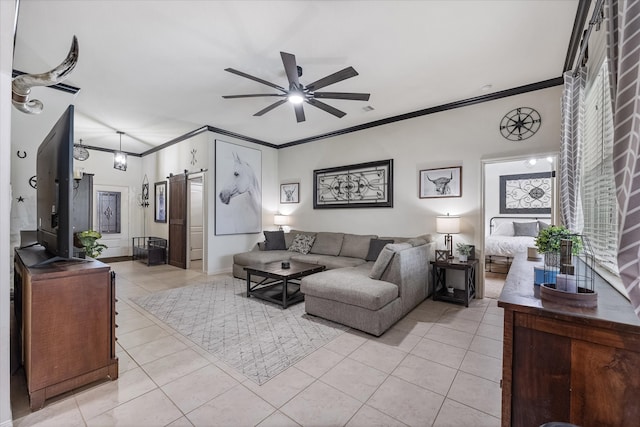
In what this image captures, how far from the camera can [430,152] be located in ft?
14.6

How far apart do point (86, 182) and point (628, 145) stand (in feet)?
26.2

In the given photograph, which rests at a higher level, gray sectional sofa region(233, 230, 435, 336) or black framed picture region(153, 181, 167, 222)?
black framed picture region(153, 181, 167, 222)

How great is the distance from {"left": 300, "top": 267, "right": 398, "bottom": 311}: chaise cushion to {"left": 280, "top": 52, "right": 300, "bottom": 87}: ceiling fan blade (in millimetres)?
2144

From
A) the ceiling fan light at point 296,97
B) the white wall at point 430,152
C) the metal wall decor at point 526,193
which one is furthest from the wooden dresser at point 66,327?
the metal wall decor at point 526,193

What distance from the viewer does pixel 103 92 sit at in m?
3.92

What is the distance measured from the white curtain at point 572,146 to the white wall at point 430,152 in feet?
4.22

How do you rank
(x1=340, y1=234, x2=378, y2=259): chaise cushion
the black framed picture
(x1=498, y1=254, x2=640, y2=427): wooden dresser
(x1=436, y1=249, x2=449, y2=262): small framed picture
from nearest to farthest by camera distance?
(x1=498, y1=254, x2=640, y2=427): wooden dresser
(x1=436, y1=249, x2=449, y2=262): small framed picture
(x1=340, y1=234, x2=378, y2=259): chaise cushion
the black framed picture

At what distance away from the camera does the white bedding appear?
215 inches

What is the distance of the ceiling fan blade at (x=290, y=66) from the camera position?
2320 millimetres

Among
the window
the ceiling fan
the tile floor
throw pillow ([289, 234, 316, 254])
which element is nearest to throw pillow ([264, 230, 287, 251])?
throw pillow ([289, 234, 316, 254])

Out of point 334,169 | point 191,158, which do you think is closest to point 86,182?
point 191,158

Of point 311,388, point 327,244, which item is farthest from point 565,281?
point 327,244

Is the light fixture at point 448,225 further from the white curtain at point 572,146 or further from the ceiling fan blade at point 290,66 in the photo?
the ceiling fan blade at point 290,66

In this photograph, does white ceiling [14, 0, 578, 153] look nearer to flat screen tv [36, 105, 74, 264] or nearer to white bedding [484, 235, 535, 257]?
Result: flat screen tv [36, 105, 74, 264]
